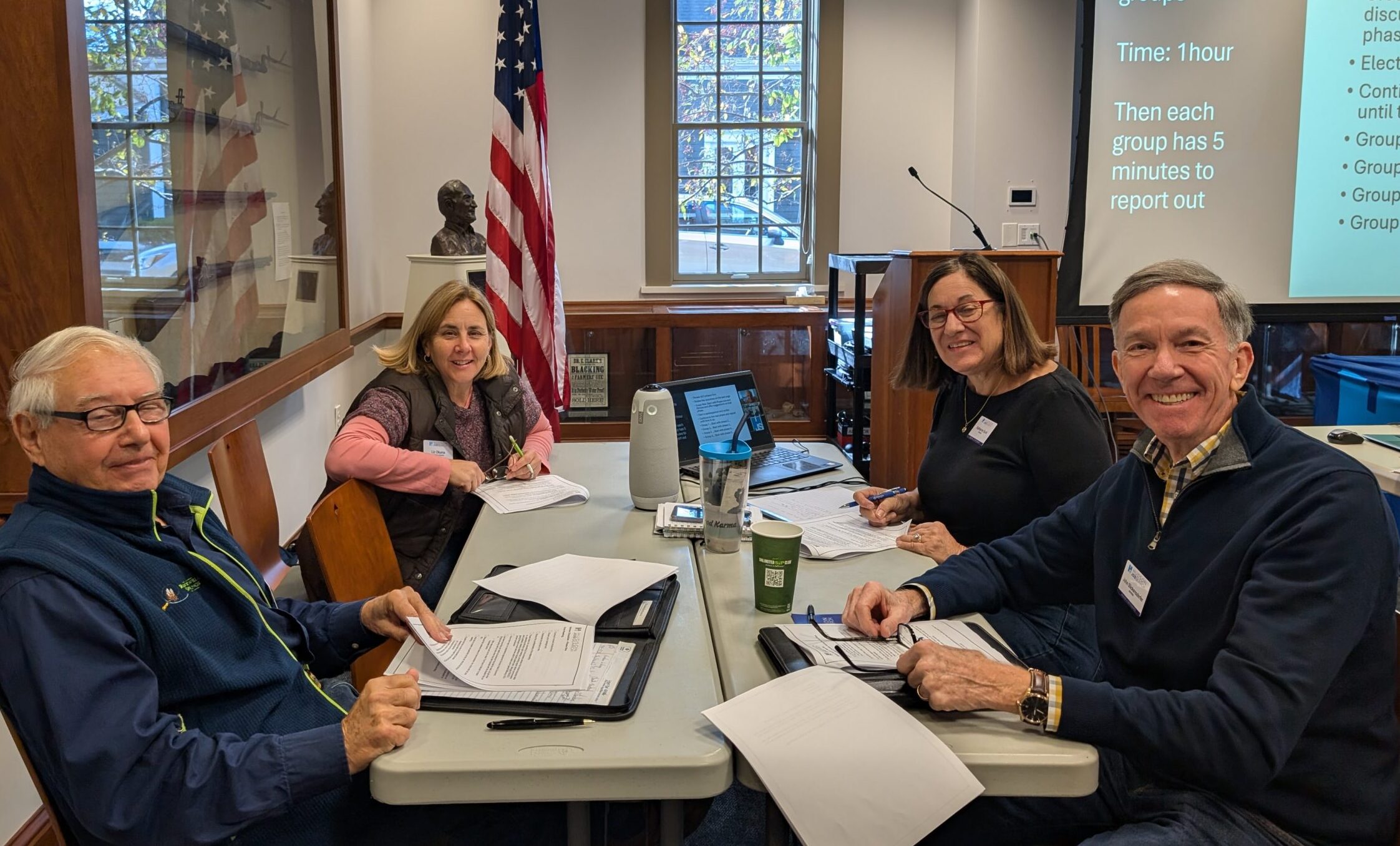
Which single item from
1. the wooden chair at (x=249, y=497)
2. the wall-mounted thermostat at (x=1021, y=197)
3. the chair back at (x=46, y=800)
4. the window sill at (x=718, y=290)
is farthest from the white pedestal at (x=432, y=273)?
the chair back at (x=46, y=800)

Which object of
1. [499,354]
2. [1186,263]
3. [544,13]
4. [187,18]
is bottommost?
[499,354]

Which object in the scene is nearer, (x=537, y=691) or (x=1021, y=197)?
(x=537, y=691)

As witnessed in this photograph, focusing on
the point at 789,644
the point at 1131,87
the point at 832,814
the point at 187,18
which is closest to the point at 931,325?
the point at 789,644

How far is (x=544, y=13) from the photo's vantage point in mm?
5617

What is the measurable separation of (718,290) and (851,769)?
4.91 m

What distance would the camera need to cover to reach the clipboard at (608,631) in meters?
1.30

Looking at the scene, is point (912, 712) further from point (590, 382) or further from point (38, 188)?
point (590, 382)

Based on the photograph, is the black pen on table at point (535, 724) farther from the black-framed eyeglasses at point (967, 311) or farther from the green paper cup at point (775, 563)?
the black-framed eyeglasses at point (967, 311)

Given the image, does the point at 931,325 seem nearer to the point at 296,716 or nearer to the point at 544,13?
the point at 296,716

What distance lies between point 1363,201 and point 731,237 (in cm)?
317

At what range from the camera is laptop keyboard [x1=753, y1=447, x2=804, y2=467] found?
2740mm

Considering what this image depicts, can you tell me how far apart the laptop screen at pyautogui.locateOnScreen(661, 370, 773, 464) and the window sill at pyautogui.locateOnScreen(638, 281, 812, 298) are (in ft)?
10.3

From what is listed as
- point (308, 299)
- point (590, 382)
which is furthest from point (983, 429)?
point (590, 382)

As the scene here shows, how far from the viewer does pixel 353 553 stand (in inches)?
80.4
